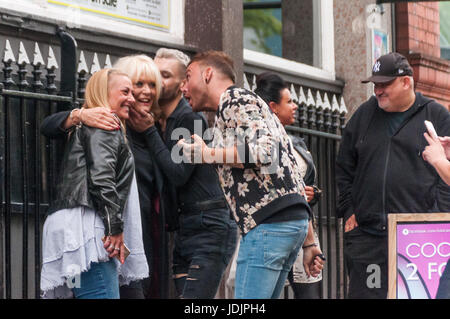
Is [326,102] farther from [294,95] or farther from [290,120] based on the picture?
[290,120]

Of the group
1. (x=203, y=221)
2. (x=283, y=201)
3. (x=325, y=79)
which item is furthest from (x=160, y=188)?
(x=325, y=79)

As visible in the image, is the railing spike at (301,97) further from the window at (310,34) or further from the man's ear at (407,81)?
the man's ear at (407,81)

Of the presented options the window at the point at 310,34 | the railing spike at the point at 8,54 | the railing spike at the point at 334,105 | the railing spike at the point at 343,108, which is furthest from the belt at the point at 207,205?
the window at the point at 310,34

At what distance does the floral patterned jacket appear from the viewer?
17.5 feet

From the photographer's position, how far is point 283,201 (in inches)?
211

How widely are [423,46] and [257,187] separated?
6.90 m

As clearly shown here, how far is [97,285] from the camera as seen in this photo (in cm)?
562

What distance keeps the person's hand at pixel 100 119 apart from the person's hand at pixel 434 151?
194 cm

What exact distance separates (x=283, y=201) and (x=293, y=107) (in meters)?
2.15

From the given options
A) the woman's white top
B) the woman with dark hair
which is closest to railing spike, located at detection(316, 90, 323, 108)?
the woman with dark hair

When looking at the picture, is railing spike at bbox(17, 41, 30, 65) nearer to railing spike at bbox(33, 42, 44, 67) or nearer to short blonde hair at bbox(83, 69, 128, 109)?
railing spike at bbox(33, 42, 44, 67)

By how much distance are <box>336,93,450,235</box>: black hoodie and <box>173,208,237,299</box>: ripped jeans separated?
0.98m

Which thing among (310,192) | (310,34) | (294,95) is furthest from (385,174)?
(310,34)
